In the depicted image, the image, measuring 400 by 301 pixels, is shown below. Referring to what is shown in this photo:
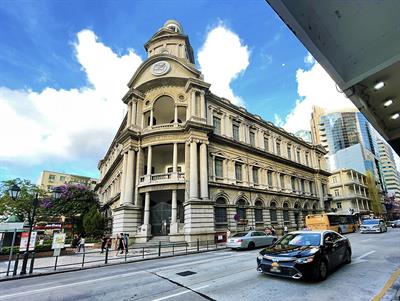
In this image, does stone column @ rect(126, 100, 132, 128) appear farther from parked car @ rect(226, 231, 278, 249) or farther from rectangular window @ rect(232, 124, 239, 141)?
parked car @ rect(226, 231, 278, 249)

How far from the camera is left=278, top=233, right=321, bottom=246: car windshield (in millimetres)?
8315

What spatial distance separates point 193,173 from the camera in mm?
24219

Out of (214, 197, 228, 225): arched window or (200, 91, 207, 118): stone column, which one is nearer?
(214, 197, 228, 225): arched window

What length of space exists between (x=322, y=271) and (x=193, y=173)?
1734cm

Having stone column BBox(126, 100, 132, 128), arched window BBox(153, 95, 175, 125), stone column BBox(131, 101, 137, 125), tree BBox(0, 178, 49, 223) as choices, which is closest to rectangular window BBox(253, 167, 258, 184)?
arched window BBox(153, 95, 175, 125)

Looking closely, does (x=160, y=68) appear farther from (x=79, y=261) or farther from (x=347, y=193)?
(x=347, y=193)

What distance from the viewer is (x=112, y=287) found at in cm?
→ 812

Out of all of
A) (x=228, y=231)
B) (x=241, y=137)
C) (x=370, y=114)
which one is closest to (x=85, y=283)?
(x=370, y=114)

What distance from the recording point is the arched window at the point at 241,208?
2803cm

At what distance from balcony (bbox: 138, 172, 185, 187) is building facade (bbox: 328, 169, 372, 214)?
1831 inches

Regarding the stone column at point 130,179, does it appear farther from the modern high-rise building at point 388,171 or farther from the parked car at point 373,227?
the modern high-rise building at point 388,171

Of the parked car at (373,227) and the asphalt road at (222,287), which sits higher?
the parked car at (373,227)

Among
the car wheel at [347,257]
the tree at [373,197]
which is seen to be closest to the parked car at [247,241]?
the car wheel at [347,257]

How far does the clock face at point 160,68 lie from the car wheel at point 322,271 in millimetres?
25495
